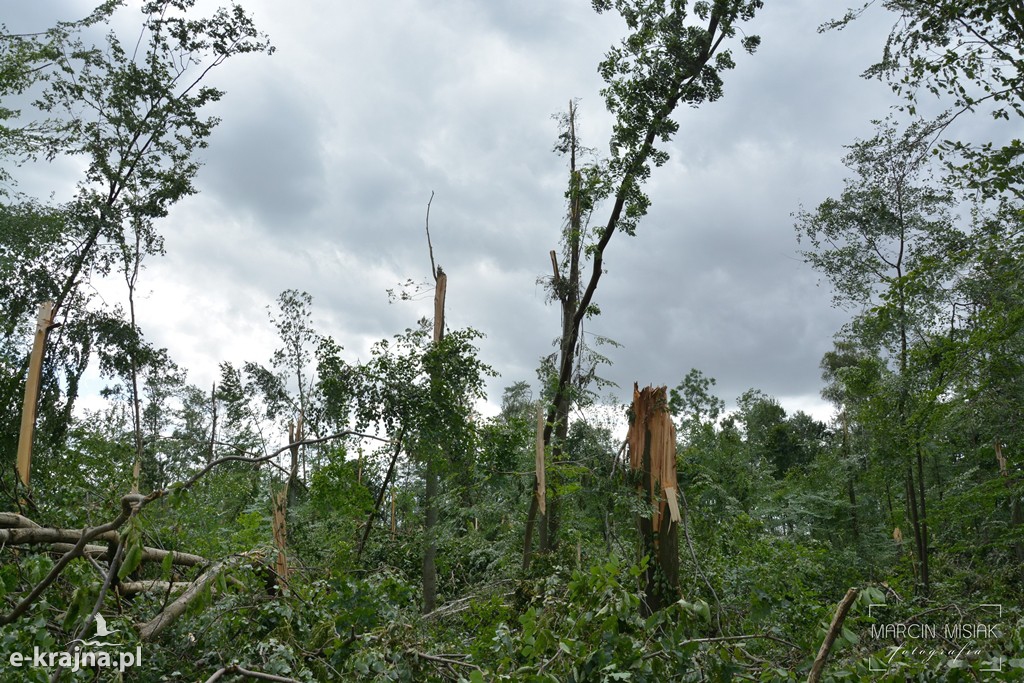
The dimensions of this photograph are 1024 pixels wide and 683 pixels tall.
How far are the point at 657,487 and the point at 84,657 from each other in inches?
166

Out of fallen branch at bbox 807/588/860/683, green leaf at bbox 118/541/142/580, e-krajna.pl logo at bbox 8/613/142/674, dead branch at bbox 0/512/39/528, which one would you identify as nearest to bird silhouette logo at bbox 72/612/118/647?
e-krajna.pl logo at bbox 8/613/142/674

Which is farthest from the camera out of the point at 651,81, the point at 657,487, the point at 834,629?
the point at 651,81

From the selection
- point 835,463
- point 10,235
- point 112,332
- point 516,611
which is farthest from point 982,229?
point 112,332

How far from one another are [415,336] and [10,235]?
707 cm

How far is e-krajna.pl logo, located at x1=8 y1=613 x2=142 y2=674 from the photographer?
3.00 m

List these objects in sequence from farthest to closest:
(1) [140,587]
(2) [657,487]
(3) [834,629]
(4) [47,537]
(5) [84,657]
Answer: (2) [657,487] → (1) [140,587] → (4) [47,537] → (5) [84,657] → (3) [834,629]

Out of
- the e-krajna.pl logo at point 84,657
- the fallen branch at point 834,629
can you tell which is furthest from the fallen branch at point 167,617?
the fallen branch at point 834,629

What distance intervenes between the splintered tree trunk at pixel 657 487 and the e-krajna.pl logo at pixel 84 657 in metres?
3.27

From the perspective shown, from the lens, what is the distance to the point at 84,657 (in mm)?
3131

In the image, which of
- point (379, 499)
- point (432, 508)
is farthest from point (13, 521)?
point (432, 508)

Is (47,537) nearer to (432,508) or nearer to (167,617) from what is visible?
(167,617)

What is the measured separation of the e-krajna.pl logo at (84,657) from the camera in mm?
2998

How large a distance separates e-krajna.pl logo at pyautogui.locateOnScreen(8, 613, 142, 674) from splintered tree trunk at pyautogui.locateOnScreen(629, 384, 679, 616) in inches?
129

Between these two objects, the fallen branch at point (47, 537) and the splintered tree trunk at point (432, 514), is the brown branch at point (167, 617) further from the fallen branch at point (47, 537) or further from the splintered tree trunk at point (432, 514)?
the splintered tree trunk at point (432, 514)
